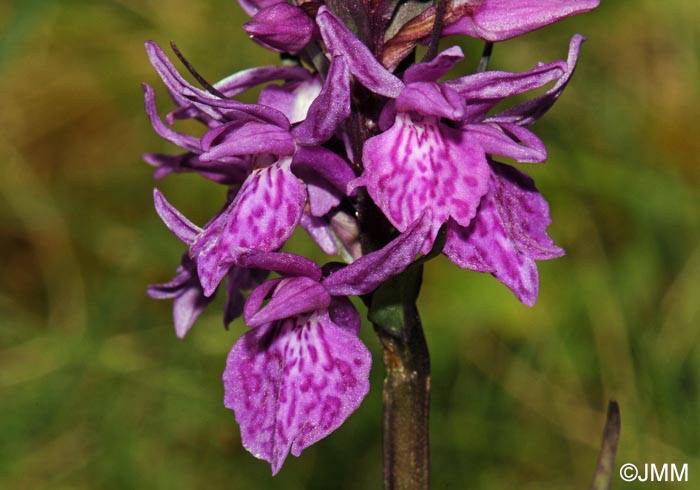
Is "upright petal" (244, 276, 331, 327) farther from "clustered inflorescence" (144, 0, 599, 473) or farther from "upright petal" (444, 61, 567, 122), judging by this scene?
"upright petal" (444, 61, 567, 122)

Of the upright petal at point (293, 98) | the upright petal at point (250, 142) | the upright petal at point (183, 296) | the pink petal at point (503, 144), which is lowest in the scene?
the upright petal at point (183, 296)

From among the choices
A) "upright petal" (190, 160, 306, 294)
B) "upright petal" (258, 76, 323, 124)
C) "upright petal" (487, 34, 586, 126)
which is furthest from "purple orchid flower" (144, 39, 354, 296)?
"upright petal" (487, 34, 586, 126)

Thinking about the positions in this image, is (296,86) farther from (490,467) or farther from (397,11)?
(490,467)

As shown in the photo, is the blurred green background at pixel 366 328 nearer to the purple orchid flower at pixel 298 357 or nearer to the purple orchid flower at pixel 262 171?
the purple orchid flower at pixel 298 357

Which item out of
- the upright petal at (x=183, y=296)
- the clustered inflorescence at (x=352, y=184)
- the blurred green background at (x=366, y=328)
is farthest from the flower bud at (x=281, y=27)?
the blurred green background at (x=366, y=328)

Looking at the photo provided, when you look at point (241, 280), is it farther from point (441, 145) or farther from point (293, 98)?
point (441, 145)

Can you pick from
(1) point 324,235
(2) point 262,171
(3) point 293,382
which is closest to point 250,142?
(2) point 262,171

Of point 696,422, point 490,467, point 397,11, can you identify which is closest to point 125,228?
point 490,467
